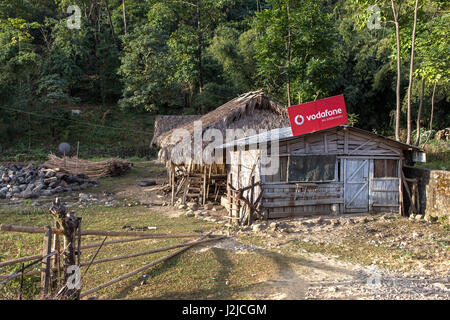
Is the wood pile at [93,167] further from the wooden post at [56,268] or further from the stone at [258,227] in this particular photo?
the wooden post at [56,268]

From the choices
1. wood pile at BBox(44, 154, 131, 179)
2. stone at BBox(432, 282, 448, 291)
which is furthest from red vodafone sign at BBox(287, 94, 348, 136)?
wood pile at BBox(44, 154, 131, 179)

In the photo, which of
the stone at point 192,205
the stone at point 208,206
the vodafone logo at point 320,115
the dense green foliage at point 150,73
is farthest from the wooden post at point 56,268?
the dense green foliage at point 150,73

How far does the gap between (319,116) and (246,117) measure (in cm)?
509

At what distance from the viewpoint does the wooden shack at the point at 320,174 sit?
10.9 m

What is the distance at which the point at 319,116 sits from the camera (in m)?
11.0

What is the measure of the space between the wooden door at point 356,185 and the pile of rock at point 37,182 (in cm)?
1212

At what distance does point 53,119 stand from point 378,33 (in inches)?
1122

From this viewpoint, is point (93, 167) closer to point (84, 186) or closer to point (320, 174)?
point (84, 186)

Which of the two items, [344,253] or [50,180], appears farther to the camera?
[50,180]

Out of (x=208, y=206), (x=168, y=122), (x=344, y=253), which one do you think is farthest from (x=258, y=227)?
(x=168, y=122)

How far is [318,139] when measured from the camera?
11516mm

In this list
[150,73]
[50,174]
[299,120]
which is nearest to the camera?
[299,120]

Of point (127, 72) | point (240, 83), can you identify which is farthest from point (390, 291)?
point (127, 72)

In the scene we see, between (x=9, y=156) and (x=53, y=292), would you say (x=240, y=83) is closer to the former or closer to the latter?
(x=9, y=156)
